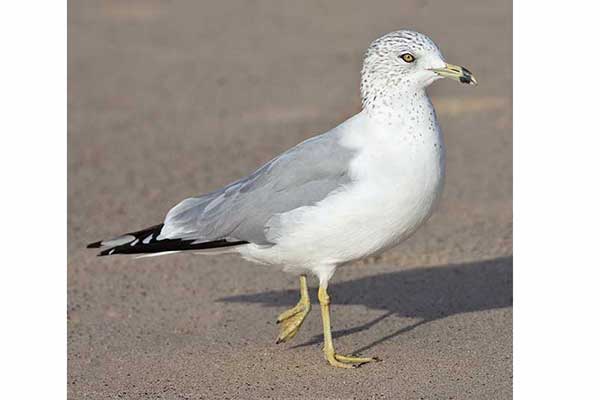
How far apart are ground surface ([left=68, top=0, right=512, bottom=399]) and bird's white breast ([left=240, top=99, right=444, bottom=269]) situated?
2.28ft

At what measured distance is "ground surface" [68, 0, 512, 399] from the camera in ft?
20.5

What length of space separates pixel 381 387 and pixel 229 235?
1172 millimetres

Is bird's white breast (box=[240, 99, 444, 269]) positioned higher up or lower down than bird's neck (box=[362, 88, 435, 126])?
lower down

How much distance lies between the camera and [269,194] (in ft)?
20.4

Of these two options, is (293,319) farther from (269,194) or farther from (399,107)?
(399,107)

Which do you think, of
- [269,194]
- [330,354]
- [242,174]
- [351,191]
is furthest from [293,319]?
[242,174]

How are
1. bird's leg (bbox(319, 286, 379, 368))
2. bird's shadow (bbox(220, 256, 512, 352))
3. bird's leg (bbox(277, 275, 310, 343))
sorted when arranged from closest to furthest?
bird's leg (bbox(319, 286, 379, 368)) → bird's leg (bbox(277, 275, 310, 343)) → bird's shadow (bbox(220, 256, 512, 352))

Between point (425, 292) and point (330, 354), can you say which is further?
point (425, 292)

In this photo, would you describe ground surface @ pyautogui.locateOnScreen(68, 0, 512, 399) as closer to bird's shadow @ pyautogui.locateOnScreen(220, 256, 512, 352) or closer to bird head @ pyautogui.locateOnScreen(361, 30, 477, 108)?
bird's shadow @ pyautogui.locateOnScreen(220, 256, 512, 352)

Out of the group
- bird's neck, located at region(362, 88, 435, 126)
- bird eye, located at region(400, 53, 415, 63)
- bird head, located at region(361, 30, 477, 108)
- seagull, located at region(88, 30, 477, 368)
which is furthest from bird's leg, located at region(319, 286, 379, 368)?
bird eye, located at region(400, 53, 415, 63)

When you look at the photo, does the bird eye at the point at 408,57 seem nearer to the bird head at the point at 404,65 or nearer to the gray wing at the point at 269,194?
the bird head at the point at 404,65

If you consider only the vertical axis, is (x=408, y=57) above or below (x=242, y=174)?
above

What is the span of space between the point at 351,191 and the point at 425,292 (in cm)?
197
